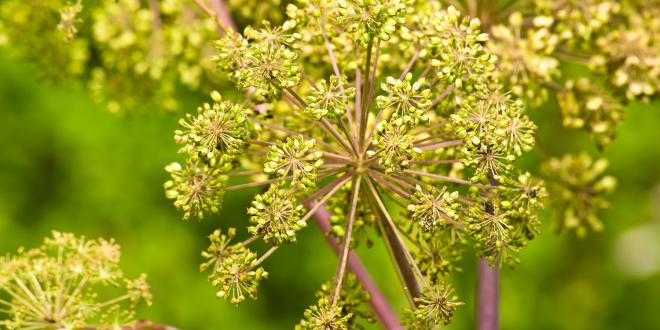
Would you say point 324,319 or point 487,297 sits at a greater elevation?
point 487,297

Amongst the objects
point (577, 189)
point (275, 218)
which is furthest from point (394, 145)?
point (577, 189)

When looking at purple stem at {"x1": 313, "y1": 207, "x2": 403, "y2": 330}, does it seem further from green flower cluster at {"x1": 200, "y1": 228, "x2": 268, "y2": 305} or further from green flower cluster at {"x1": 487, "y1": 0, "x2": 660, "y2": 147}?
green flower cluster at {"x1": 487, "y1": 0, "x2": 660, "y2": 147}

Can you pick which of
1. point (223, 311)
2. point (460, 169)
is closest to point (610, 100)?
point (460, 169)

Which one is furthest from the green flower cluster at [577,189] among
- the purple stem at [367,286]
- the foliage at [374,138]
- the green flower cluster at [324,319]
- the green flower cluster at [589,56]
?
the green flower cluster at [324,319]

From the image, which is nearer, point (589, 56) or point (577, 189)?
point (589, 56)

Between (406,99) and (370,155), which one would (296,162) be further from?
(406,99)

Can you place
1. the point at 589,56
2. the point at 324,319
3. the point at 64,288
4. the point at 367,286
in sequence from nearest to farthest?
the point at 324,319 → the point at 64,288 → the point at 367,286 → the point at 589,56

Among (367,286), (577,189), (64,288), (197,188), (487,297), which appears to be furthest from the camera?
(577,189)
